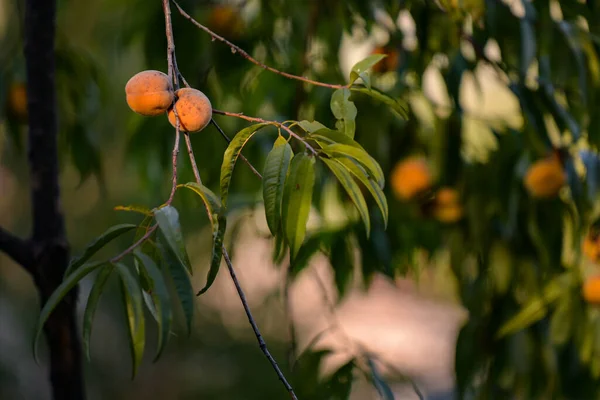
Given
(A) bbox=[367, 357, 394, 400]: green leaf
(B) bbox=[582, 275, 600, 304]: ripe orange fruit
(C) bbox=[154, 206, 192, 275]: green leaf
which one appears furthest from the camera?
(B) bbox=[582, 275, 600, 304]: ripe orange fruit

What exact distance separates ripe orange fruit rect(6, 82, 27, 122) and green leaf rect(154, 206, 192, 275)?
767 mm

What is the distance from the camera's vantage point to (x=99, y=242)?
1.41ft

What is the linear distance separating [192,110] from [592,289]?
27.4 inches

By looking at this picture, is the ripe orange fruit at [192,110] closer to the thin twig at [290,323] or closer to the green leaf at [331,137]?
the green leaf at [331,137]

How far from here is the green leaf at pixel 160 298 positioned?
401 mm

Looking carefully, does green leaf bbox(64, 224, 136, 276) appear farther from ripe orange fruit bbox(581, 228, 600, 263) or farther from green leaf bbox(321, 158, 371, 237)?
ripe orange fruit bbox(581, 228, 600, 263)

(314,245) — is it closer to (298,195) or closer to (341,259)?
(341,259)

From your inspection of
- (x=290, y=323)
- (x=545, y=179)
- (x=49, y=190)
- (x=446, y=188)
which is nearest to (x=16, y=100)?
(x=49, y=190)

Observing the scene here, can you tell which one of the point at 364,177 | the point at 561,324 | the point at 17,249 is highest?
the point at 364,177

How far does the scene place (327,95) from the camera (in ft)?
3.41

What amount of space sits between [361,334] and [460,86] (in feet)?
12.4

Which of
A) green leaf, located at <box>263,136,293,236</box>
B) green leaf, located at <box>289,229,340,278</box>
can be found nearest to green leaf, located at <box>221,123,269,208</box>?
green leaf, located at <box>263,136,293,236</box>

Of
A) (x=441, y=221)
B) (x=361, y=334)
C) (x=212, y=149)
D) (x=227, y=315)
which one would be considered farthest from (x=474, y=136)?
(x=361, y=334)

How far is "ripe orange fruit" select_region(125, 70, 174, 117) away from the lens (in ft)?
1.51
